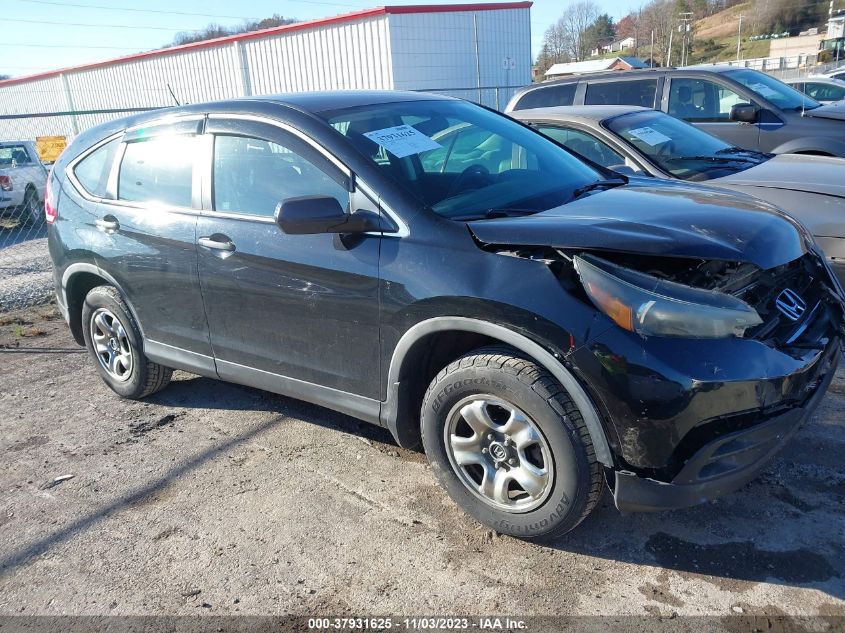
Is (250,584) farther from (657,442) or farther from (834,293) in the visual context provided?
(834,293)

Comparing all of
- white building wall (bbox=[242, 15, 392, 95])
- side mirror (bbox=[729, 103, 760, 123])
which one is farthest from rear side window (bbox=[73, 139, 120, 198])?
white building wall (bbox=[242, 15, 392, 95])

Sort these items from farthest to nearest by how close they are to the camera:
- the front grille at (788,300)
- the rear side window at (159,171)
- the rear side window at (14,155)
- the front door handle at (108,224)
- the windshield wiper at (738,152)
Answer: the rear side window at (14,155)
the windshield wiper at (738,152)
the front door handle at (108,224)
the rear side window at (159,171)
the front grille at (788,300)

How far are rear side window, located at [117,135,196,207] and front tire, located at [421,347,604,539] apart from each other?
77.6 inches

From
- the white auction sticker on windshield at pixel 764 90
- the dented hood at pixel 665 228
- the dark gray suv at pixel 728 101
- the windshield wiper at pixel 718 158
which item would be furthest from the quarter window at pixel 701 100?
the dented hood at pixel 665 228

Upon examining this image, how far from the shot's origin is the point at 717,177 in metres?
5.47

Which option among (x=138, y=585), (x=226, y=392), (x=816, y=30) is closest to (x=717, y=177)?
(x=226, y=392)

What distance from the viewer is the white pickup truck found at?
12.8 m

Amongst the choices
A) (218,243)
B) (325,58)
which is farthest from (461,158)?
(325,58)

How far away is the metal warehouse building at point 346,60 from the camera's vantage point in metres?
22.1

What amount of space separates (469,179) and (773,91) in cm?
595

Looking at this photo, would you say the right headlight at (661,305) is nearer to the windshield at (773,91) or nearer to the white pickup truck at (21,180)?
the windshield at (773,91)

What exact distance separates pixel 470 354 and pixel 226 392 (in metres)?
2.47

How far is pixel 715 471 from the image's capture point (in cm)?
252

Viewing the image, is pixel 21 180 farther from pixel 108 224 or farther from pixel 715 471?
pixel 715 471
